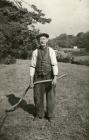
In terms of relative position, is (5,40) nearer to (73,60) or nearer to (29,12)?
(29,12)

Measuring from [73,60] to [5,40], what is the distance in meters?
6.20

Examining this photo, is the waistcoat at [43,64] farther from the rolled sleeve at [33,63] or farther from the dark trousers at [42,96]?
the dark trousers at [42,96]

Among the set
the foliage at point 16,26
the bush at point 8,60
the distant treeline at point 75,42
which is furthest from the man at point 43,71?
the distant treeline at point 75,42

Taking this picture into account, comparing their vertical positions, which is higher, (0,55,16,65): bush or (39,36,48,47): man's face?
(39,36,48,47): man's face

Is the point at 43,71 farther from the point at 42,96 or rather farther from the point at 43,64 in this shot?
the point at 42,96

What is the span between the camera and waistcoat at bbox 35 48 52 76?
181 inches

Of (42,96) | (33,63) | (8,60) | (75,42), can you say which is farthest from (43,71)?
(75,42)

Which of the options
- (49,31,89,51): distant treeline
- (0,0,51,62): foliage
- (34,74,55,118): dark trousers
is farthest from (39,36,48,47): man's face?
(49,31,89,51): distant treeline

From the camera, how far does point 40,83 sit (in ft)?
15.7

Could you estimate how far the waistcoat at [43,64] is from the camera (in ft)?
15.1

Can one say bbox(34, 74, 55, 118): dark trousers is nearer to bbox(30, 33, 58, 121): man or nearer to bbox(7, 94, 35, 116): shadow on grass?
bbox(30, 33, 58, 121): man

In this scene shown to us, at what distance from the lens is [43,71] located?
4.69m

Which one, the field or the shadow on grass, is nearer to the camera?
the field

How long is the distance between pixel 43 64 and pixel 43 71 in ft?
0.44
